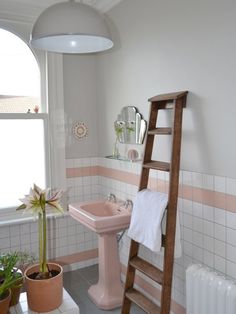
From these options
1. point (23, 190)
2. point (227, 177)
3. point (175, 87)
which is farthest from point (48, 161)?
point (227, 177)

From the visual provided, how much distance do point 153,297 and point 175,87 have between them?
1.78 metres

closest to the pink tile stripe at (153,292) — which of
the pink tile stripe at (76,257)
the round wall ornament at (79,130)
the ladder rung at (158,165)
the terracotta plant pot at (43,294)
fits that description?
the pink tile stripe at (76,257)

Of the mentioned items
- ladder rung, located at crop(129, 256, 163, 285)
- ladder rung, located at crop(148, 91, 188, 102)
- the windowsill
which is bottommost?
ladder rung, located at crop(129, 256, 163, 285)

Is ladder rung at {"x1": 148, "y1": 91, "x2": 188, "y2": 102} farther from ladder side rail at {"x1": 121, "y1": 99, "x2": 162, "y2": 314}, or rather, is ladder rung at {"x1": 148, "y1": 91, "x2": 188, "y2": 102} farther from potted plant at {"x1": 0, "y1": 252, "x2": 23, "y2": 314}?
potted plant at {"x1": 0, "y1": 252, "x2": 23, "y2": 314}

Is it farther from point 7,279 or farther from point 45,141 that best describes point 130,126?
point 7,279

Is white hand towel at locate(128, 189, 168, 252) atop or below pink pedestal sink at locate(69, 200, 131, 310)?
atop

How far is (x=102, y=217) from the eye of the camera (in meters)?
2.63

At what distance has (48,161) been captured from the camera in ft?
10.9

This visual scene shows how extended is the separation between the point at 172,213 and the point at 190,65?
3.35 ft

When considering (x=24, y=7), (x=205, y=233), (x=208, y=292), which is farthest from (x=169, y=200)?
(x=24, y=7)

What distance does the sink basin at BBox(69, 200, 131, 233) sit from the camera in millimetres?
2572

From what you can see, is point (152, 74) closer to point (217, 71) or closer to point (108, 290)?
point (217, 71)

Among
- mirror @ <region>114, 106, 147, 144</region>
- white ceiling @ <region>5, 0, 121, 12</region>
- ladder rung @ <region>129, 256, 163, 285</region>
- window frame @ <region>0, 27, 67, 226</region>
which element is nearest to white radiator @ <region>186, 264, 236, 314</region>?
ladder rung @ <region>129, 256, 163, 285</region>

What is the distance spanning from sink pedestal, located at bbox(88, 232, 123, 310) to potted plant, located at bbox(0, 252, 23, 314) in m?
1.30
